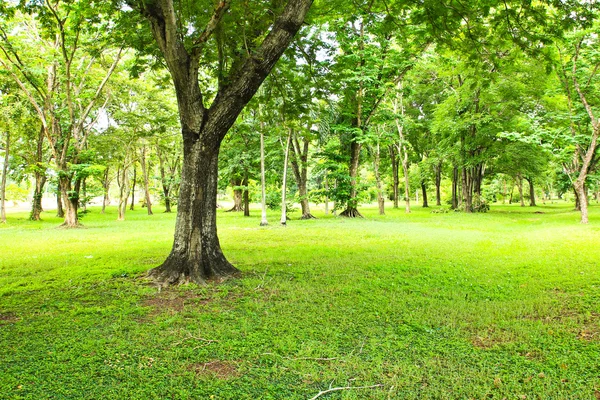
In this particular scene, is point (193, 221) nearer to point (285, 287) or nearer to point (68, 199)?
point (285, 287)

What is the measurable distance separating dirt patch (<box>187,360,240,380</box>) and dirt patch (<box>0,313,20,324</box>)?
96.8 inches

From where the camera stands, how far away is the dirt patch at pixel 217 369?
2.77 meters

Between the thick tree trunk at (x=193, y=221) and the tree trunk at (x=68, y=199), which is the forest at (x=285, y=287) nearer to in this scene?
the thick tree trunk at (x=193, y=221)

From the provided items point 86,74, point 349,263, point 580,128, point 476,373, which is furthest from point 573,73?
point 86,74

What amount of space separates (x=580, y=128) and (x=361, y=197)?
1086 centimetres

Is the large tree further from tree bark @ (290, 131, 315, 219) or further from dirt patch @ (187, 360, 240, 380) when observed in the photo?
tree bark @ (290, 131, 315, 219)

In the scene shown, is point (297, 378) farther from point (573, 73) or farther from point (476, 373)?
point (573, 73)

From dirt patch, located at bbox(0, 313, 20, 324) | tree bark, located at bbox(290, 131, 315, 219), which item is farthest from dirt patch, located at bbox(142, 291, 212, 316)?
tree bark, located at bbox(290, 131, 315, 219)

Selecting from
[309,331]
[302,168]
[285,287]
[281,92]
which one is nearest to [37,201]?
[302,168]

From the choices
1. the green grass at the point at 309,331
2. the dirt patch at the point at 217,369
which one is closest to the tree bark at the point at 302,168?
the green grass at the point at 309,331

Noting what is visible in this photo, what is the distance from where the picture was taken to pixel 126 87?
21000 mm

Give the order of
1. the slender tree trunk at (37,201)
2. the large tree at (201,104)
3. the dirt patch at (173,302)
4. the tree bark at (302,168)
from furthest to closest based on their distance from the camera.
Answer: the slender tree trunk at (37,201)
the tree bark at (302,168)
the large tree at (201,104)
the dirt patch at (173,302)

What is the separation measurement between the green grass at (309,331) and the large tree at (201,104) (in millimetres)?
603

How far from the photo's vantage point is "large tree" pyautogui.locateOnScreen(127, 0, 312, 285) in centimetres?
515
